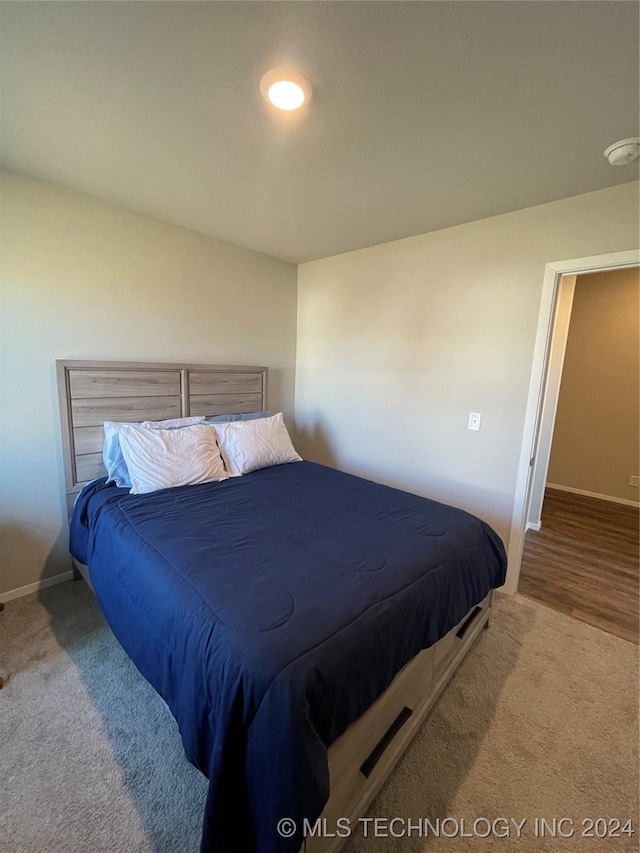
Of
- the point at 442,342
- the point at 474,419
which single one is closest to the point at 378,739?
the point at 474,419

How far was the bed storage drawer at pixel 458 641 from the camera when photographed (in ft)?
5.01

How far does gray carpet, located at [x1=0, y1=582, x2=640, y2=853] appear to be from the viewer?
3.78 ft

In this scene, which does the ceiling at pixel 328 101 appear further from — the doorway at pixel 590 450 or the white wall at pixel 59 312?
the doorway at pixel 590 450

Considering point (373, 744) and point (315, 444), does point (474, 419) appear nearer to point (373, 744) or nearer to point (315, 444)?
point (315, 444)

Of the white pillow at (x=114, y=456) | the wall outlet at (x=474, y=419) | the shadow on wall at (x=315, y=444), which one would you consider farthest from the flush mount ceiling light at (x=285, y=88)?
the shadow on wall at (x=315, y=444)

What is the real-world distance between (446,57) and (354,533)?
180 centimetres

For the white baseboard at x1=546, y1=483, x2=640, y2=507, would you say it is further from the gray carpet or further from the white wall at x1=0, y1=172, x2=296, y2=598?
the white wall at x1=0, y1=172, x2=296, y2=598

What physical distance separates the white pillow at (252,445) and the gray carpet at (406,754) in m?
1.21

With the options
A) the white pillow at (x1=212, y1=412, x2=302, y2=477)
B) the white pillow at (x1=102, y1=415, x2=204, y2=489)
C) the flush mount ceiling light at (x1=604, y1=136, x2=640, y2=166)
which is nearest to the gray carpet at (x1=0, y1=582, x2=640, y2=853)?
the white pillow at (x1=102, y1=415, x2=204, y2=489)

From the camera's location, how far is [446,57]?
115 cm

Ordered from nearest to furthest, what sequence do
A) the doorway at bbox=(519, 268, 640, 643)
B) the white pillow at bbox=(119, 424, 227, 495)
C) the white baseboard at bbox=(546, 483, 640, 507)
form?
the white pillow at bbox=(119, 424, 227, 495) → the doorway at bbox=(519, 268, 640, 643) → the white baseboard at bbox=(546, 483, 640, 507)

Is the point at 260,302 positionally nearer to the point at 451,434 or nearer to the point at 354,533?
the point at 451,434

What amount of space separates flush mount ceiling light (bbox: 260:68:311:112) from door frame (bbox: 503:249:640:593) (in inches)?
65.1

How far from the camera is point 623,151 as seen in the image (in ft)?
5.00
